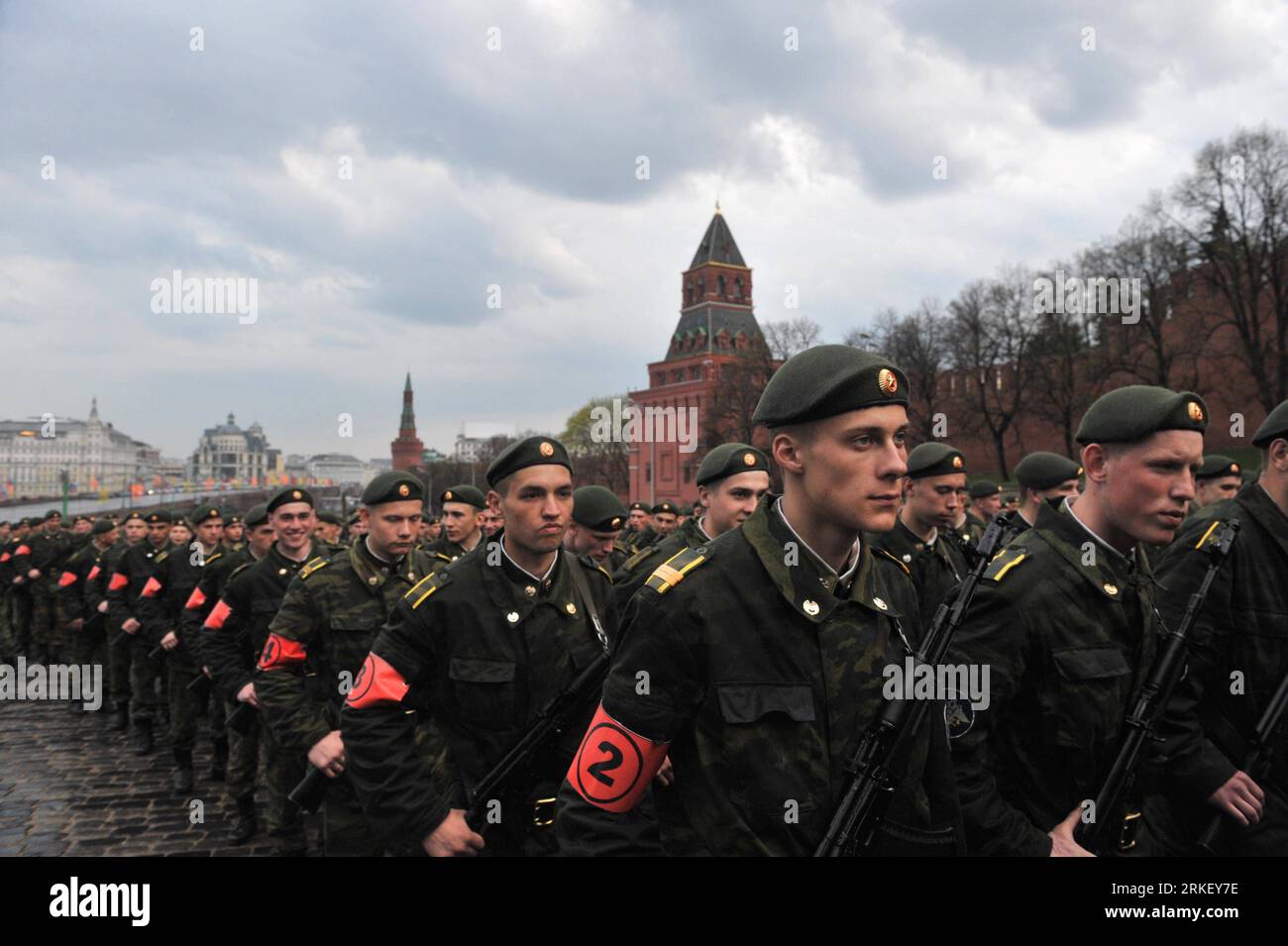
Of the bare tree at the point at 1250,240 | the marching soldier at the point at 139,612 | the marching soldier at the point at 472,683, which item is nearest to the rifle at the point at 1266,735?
the marching soldier at the point at 472,683

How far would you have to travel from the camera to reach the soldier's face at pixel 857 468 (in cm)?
241

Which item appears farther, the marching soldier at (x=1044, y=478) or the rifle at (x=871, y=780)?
the marching soldier at (x=1044, y=478)

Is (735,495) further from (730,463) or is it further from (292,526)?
(292,526)

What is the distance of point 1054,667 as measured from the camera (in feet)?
10.4

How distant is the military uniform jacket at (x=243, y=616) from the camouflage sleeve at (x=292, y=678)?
6.49ft

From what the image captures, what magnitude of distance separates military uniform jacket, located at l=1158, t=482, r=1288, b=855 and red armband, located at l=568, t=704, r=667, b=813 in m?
2.19

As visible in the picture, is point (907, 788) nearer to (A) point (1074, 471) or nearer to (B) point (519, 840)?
(B) point (519, 840)

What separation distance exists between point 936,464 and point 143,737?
9.88 m

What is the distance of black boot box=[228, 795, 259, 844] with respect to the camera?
304 inches

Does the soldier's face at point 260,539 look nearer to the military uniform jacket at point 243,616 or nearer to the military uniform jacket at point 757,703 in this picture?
the military uniform jacket at point 243,616

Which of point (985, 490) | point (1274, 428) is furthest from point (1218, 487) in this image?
point (1274, 428)
